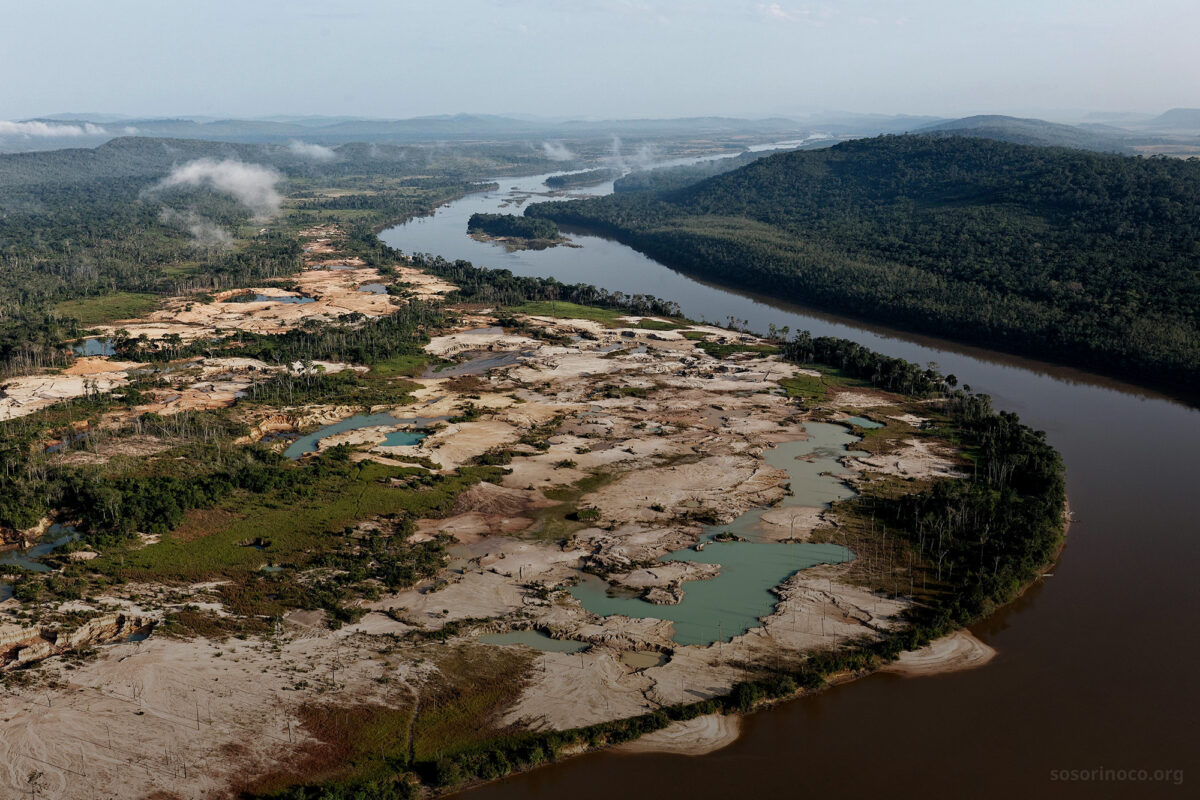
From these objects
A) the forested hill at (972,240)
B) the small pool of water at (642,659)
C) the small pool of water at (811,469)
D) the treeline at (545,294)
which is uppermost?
the forested hill at (972,240)

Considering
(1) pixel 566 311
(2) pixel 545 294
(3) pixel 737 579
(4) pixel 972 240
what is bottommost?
(3) pixel 737 579

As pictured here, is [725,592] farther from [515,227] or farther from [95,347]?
[515,227]

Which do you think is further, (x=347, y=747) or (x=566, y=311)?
(x=566, y=311)

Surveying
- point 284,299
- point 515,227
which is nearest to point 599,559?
point 284,299

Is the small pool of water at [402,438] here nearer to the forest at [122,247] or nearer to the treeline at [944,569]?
the treeline at [944,569]

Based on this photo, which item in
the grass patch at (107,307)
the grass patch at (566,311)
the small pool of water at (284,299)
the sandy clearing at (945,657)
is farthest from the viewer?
the small pool of water at (284,299)

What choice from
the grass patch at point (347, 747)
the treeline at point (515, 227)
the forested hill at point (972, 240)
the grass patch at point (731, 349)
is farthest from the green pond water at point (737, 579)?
the treeline at point (515, 227)

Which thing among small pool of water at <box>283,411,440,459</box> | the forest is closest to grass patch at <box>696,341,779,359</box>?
small pool of water at <box>283,411,440,459</box>
